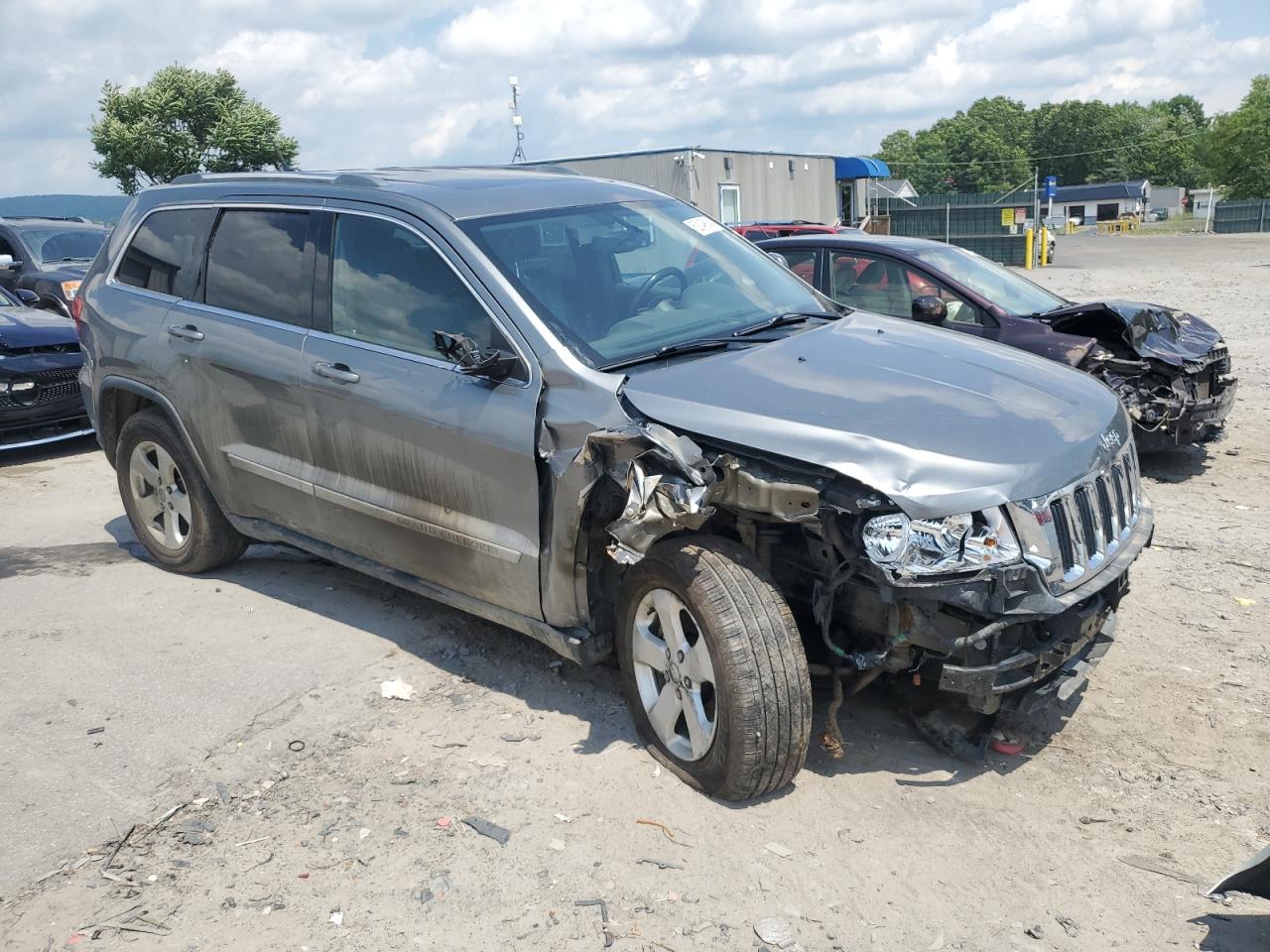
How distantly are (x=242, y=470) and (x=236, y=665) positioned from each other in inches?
37.3

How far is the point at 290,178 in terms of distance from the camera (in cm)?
A: 524

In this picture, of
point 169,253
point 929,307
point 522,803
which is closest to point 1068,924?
point 522,803

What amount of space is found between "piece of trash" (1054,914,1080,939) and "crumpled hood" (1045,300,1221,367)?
5.38 metres

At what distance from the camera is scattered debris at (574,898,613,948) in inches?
122

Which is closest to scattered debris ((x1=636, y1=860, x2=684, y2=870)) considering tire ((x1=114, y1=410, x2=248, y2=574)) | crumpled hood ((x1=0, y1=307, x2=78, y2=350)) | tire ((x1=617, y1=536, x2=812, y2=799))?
tire ((x1=617, y1=536, x2=812, y2=799))

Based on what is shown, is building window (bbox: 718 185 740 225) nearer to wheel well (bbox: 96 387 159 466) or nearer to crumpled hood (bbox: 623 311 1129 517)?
wheel well (bbox: 96 387 159 466)

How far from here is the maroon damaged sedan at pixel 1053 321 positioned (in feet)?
24.9

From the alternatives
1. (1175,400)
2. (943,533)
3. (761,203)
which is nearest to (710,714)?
(943,533)

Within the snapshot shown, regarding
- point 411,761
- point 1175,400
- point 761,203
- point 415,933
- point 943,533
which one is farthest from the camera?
point 761,203

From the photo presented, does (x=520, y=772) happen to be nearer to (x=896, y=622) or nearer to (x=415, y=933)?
(x=415, y=933)

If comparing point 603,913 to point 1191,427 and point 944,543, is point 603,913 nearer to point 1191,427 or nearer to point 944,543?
point 944,543

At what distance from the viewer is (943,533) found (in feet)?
11.0

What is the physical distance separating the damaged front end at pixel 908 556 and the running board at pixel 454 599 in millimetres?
445

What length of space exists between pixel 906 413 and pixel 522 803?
72.9 inches
